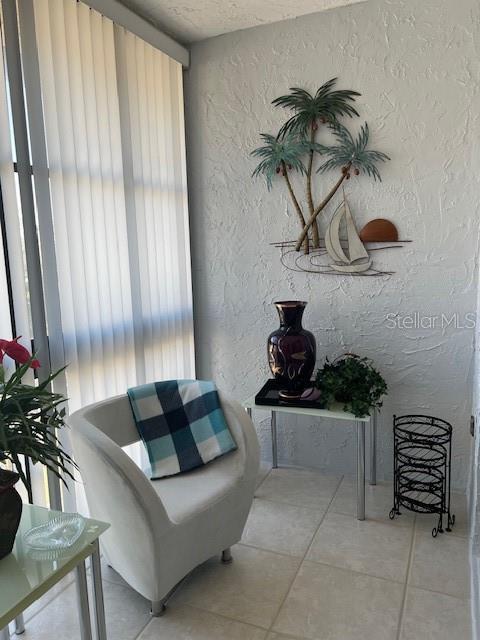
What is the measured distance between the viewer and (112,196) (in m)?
2.29

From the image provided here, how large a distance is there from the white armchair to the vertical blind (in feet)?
0.92

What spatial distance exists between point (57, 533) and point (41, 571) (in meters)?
0.15

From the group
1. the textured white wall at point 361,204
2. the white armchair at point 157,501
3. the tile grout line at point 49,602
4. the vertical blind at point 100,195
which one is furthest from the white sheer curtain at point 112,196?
the tile grout line at point 49,602

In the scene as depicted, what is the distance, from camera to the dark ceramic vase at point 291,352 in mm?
2416

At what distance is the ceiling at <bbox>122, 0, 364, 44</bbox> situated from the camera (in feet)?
7.77

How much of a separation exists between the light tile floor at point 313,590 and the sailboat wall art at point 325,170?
4.30 ft

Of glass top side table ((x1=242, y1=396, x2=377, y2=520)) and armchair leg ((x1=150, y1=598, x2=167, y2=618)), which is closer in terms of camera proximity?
armchair leg ((x1=150, y1=598, x2=167, y2=618))

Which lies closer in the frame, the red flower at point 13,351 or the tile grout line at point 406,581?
the red flower at point 13,351

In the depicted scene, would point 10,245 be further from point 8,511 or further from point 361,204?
point 361,204

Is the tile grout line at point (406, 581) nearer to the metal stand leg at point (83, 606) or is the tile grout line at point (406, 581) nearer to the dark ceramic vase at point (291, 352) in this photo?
the dark ceramic vase at point (291, 352)

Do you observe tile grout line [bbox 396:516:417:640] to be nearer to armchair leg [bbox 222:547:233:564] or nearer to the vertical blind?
armchair leg [bbox 222:547:233:564]

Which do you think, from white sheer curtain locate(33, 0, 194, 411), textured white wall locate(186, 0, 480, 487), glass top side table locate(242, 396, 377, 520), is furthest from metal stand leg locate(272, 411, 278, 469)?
white sheer curtain locate(33, 0, 194, 411)

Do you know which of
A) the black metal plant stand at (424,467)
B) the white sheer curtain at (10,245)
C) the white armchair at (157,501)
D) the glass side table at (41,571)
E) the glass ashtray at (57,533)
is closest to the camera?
the glass side table at (41,571)

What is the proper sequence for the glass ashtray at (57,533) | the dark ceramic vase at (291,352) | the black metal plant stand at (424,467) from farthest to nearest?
1. the dark ceramic vase at (291,352)
2. the black metal plant stand at (424,467)
3. the glass ashtray at (57,533)
